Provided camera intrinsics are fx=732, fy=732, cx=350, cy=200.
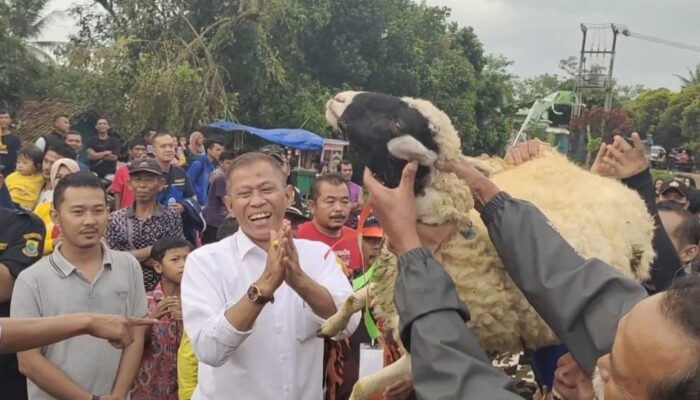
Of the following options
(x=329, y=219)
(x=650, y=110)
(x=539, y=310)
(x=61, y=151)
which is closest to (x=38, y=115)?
(x=61, y=151)

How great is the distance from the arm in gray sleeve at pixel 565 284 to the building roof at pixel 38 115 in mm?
20661

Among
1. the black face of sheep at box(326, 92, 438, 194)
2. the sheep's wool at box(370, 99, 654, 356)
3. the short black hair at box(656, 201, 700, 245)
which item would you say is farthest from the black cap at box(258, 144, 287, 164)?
Result: the short black hair at box(656, 201, 700, 245)

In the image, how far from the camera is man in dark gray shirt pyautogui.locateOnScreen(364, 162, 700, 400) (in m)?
1.31

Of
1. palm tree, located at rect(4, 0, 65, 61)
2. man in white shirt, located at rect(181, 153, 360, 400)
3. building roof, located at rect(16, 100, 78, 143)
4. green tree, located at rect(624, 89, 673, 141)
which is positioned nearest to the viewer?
man in white shirt, located at rect(181, 153, 360, 400)

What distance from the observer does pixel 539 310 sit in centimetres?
188

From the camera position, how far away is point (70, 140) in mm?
8836

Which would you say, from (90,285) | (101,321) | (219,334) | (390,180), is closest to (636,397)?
Answer: (390,180)

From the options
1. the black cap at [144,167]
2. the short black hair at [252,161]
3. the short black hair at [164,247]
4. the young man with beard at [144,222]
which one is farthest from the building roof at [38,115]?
the short black hair at [252,161]

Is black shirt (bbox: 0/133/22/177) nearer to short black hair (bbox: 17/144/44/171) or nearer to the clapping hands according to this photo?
short black hair (bbox: 17/144/44/171)

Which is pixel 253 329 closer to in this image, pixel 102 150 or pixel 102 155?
pixel 102 155

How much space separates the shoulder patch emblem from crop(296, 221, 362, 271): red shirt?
1821 mm

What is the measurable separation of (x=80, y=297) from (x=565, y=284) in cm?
234

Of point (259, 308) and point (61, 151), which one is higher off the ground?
point (61, 151)

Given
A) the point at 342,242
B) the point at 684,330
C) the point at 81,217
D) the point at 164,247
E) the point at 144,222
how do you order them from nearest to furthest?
the point at 684,330 → the point at 81,217 → the point at 164,247 → the point at 342,242 → the point at 144,222
